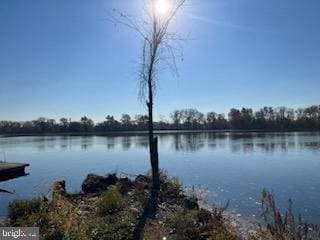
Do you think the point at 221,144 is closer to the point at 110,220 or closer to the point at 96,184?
the point at 96,184

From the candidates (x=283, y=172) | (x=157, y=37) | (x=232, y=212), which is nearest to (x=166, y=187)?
(x=232, y=212)

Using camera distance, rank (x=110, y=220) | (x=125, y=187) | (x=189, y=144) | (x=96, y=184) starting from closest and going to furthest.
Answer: (x=110, y=220)
(x=125, y=187)
(x=96, y=184)
(x=189, y=144)

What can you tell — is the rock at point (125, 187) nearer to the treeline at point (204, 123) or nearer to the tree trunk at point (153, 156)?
the tree trunk at point (153, 156)

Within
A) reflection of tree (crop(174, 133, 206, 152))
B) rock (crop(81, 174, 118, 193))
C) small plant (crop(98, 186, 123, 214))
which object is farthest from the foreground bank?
reflection of tree (crop(174, 133, 206, 152))

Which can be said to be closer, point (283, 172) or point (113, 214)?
point (113, 214)

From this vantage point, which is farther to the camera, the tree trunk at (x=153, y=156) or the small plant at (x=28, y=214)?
the tree trunk at (x=153, y=156)

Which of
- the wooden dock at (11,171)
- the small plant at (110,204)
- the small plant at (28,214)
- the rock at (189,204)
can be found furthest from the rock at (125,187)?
the wooden dock at (11,171)

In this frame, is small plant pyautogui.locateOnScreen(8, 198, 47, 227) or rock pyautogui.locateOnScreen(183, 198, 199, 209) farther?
rock pyautogui.locateOnScreen(183, 198, 199, 209)

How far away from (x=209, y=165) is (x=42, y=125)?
131 metres

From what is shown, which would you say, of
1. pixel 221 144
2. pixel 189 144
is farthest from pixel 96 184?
pixel 189 144

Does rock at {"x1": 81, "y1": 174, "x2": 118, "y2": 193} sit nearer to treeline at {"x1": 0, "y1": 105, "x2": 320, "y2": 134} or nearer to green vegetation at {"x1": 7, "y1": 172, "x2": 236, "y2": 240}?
green vegetation at {"x1": 7, "y1": 172, "x2": 236, "y2": 240}

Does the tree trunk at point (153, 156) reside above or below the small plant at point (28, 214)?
above

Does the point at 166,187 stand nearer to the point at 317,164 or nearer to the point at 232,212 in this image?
the point at 232,212

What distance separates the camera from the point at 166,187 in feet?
45.8
